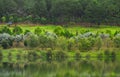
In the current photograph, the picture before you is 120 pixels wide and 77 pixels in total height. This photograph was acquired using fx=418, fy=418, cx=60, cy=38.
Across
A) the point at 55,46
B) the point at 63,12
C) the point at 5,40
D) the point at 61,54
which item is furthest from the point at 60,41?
the point at 63,12

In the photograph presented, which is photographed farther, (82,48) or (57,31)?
(57,31)

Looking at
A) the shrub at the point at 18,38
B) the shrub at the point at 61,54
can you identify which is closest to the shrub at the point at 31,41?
the shrub at the point at 18,38

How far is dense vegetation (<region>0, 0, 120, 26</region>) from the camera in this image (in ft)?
412

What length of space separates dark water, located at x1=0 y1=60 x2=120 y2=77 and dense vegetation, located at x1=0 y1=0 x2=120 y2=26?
4783cm

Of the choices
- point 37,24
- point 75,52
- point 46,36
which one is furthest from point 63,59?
point 37,24

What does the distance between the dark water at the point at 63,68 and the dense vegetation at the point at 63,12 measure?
47.8m

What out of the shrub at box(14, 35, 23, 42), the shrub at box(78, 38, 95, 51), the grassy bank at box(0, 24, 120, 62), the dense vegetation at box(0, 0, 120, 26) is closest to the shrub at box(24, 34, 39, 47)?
the grassy bank at box(0, 24, 120, 62)

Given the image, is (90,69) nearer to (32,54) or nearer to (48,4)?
(32,54)

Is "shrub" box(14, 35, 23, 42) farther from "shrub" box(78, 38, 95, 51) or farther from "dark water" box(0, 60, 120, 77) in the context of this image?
"dark water" box(0, 60, 120, 77)

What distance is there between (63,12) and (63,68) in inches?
2452

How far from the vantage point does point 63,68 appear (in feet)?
229

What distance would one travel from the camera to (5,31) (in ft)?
328

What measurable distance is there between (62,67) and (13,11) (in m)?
69.3

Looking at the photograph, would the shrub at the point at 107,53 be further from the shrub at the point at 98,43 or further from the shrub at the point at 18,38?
the shrub at the point at 18,38
